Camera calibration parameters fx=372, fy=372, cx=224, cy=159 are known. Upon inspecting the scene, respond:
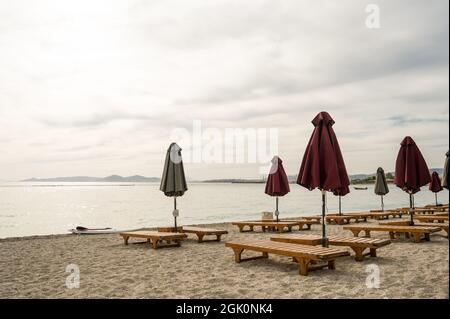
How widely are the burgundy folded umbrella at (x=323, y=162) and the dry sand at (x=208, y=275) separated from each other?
147 centimetres

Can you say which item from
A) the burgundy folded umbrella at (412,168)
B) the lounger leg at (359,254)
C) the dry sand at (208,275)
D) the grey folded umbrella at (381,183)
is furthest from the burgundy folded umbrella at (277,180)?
the grey folded umbrella at (381,183)

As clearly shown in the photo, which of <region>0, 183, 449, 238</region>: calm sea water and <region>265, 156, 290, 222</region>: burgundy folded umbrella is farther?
<region>0, 183, 449, 238</region>: calm sea water

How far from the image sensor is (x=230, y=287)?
6.23 metres

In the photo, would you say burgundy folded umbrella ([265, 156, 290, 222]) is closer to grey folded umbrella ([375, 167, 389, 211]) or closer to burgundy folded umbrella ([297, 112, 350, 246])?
burgundy folded umbrella ([297, 112, 350, 246])

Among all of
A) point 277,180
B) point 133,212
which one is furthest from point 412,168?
point 133,212

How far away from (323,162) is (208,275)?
3.20 metres

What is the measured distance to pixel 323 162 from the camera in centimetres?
751

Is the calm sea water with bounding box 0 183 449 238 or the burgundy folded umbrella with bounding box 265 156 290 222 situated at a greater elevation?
the burgundy folded umbrella with bounding box 265 156 290 222

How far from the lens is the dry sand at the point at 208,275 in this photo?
5.89 m

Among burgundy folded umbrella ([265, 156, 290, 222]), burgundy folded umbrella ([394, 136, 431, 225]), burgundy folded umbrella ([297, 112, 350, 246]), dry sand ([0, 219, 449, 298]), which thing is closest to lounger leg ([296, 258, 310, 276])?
dry sand ([0, 219, 449, 298])

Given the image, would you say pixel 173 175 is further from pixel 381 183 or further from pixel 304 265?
pixel 381 183

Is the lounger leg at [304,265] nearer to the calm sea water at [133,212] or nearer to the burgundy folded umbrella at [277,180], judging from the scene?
the burgundy folded umbrella at [277,180]

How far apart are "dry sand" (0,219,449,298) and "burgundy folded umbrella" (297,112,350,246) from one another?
4.82 ft

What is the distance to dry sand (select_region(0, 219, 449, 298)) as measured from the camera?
589cm
